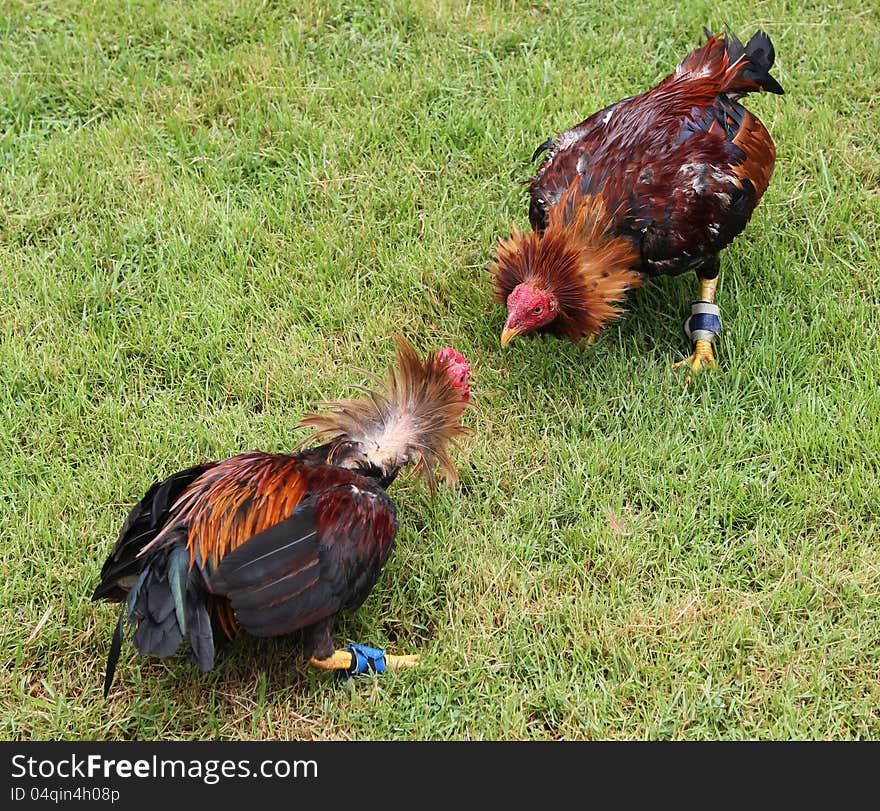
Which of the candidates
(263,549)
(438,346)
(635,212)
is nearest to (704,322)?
(635,212)

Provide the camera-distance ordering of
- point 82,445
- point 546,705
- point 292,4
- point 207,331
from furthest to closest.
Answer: point 292,4, point 207,331, point 82,445, point 546,705

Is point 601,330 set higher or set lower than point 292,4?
lower

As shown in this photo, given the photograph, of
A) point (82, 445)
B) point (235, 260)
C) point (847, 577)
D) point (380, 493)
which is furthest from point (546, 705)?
point (235, 260)

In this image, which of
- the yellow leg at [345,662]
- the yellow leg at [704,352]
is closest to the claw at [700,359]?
the yellow leg at [704,352]

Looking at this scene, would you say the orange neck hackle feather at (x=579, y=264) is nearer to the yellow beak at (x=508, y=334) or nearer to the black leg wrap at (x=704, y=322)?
the yellow beak at (x=508, y=334)

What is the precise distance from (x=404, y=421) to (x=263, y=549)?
2.98 ft

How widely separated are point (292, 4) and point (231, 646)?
173 inches

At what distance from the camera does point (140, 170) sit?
5.72 m

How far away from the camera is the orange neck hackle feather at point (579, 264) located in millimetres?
4555

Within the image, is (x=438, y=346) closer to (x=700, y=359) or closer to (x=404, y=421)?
(x=404, y=421)

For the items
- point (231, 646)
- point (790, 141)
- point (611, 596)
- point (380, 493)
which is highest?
point (790, 141)

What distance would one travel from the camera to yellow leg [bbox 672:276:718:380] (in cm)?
481

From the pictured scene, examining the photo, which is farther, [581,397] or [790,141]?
[790,141]

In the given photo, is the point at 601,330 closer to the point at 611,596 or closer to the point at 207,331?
the point at 611,596
